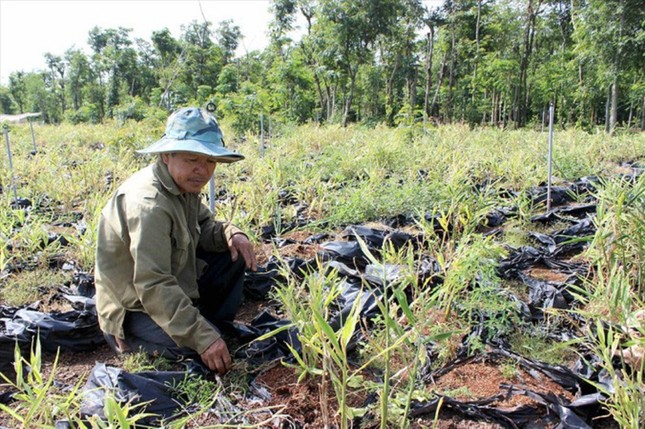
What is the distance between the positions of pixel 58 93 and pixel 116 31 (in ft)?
37.5

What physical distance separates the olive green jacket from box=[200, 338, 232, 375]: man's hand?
0.8 inches

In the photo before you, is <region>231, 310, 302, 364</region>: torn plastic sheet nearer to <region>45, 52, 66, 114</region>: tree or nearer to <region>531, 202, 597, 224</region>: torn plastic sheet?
<region>531, 202, 597, 224</region>: torn plastic sheet

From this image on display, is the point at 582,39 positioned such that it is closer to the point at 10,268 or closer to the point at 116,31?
the point at 10,268

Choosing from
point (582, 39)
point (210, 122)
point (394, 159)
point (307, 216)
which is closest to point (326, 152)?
point (394, 159)

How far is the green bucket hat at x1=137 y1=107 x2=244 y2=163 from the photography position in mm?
1445

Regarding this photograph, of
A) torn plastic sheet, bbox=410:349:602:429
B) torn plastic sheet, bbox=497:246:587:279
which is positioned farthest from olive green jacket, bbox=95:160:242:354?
torn plastic sheet, bbox=497:246:587:279

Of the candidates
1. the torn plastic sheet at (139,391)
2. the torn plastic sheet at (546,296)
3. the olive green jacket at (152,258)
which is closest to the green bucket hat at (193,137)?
the olive green jacket at (152,258)

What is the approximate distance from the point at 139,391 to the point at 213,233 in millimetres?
768

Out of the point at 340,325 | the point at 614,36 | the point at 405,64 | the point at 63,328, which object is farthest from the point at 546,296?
the point at 405,64

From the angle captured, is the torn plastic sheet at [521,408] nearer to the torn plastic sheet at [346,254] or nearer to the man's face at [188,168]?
the man's face at [188,168]

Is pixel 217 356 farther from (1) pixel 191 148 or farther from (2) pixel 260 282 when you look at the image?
(2) pixel 260 282

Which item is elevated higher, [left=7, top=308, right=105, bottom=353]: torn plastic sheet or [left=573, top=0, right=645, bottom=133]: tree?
[left=573, top=0, right=645, bottom=133]: tree

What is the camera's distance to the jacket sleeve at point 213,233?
195 cm

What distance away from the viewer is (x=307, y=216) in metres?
3.56
